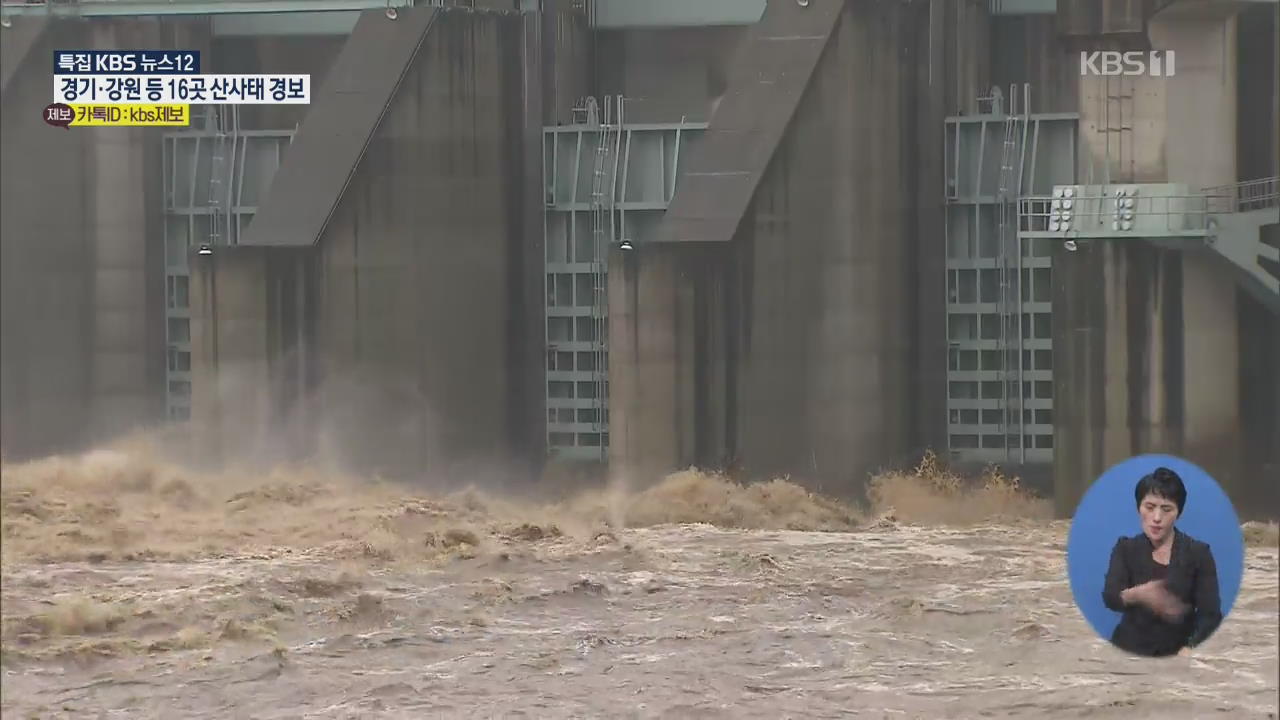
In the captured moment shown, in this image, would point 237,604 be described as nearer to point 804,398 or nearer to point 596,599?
point 596,599

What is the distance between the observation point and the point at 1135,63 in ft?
94.9

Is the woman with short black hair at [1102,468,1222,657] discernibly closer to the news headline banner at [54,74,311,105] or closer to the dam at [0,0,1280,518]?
the dam at [0,0,1280,518]

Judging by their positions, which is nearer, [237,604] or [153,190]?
[237,604]

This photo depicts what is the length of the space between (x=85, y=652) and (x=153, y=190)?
1403 cm

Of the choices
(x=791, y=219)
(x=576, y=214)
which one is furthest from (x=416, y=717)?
(x=576, y=214)

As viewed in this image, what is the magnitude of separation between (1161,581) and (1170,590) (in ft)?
0.25

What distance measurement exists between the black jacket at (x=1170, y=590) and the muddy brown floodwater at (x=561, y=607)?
26.8 ft

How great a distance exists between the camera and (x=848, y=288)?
31.2 m

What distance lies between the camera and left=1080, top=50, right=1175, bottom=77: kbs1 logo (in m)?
28.9

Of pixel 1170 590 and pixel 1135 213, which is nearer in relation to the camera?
pixel 1170 590

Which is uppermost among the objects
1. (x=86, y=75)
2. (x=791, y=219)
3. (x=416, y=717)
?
(x=86, y=75)

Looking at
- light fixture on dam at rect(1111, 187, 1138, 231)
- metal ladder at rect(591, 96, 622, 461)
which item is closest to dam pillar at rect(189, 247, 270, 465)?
metal ladder at rect(591, 96, 622, 461)

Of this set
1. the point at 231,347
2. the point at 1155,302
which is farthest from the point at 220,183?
the point at 1155,302

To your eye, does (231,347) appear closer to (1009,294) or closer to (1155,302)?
(1009,294)
